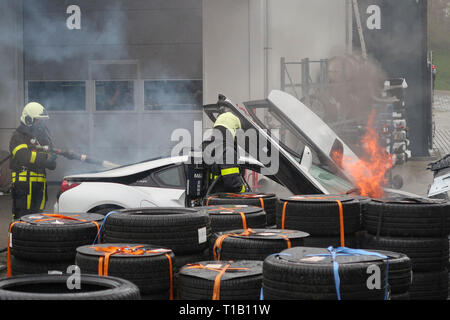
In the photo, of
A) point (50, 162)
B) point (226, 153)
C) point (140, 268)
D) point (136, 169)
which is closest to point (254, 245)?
point (140, 268)

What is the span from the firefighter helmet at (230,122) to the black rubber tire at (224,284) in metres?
3.35

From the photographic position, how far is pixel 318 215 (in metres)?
6.06

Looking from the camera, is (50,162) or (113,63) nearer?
(50,162)

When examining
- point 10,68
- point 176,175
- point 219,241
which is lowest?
point 219,241

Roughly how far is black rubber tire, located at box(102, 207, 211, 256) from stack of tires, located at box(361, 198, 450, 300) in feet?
5.00

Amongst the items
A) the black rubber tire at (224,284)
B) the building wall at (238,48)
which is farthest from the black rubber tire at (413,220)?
the building wall at (238,48)

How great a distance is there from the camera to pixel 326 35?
1788 centimetres

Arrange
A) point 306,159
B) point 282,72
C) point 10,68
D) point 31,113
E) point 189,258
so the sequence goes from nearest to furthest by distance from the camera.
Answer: point 189,258, point 306,159, point 31,113, point 282,72, point 10,68

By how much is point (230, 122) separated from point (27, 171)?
2820 millimetres

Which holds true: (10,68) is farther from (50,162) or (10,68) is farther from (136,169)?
(136,169)

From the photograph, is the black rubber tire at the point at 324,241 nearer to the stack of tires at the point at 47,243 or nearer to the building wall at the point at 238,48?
the stack of tires at the point at 47,243

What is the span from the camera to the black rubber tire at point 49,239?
556cm

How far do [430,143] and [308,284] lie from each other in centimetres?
2252

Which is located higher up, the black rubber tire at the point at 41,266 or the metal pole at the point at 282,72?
the metal pole at the point at 282,72
